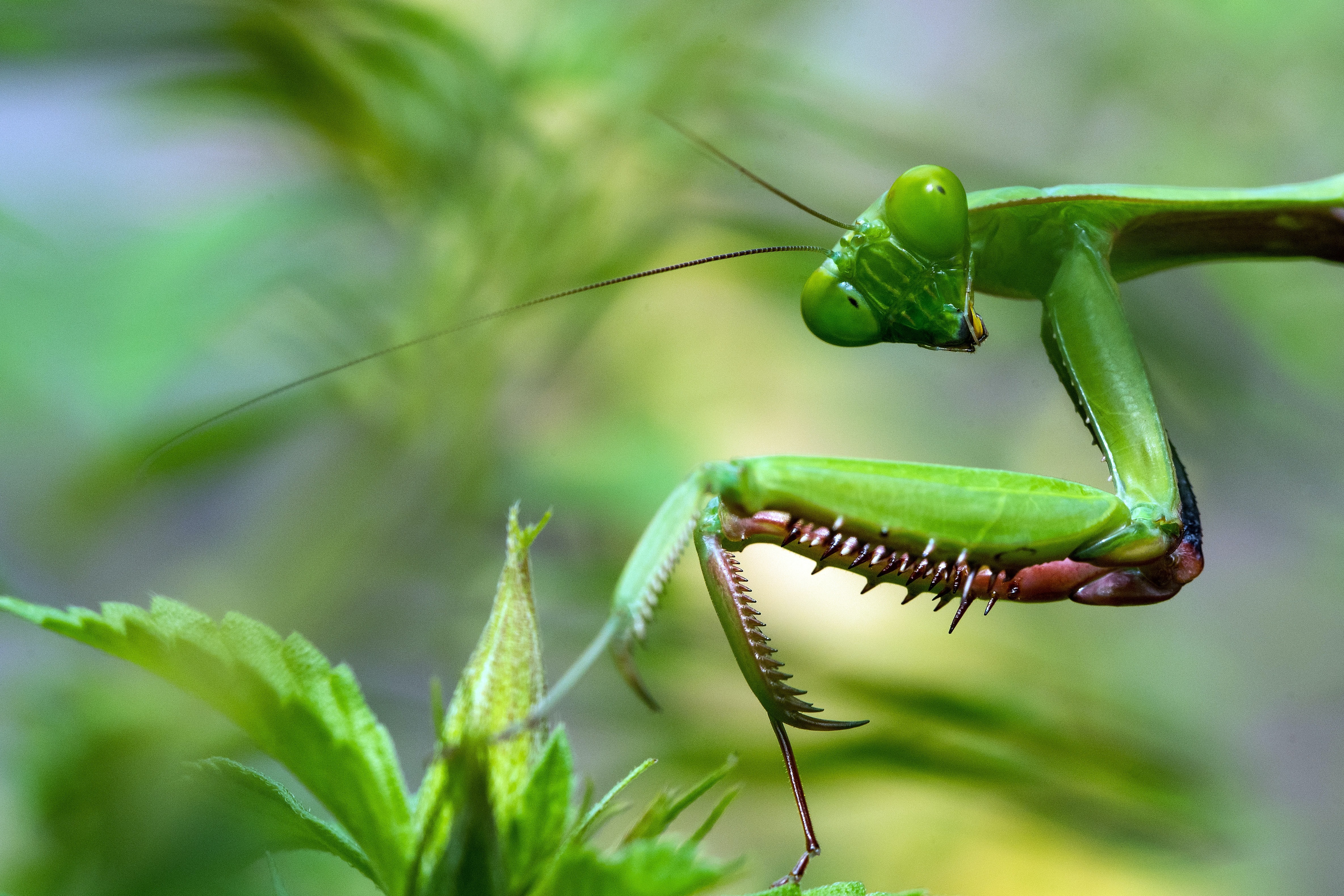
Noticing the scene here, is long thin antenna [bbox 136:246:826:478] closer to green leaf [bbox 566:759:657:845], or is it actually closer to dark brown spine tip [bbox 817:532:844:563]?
dark brown spine tip [bbox 817:532:844:563]

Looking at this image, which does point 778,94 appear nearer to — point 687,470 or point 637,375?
point 637,375

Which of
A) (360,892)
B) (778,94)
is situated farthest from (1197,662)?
(360,892)

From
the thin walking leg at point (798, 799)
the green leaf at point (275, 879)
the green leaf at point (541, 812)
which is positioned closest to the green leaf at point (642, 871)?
the green leaf at point (541, 812)

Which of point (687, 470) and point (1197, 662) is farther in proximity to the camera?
point (1197, 662)

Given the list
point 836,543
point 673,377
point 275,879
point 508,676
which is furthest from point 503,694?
point 673,377

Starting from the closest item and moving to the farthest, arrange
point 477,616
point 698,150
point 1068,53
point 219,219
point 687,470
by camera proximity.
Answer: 1. point 219,219
2. point 477,616
3. point 687,470
4. point 698,150
5. point 1068,53

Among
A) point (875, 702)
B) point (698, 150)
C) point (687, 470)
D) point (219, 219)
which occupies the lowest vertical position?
point (875, 702)

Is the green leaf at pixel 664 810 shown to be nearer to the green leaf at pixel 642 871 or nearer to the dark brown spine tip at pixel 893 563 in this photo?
the green leaf at pixel 642 871
